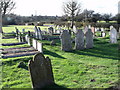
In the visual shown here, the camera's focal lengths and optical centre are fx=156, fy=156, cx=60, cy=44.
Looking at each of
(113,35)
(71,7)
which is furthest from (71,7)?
(113,35)

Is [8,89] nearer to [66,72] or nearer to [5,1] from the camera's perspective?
[66,72]

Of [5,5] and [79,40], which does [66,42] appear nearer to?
[79,40]

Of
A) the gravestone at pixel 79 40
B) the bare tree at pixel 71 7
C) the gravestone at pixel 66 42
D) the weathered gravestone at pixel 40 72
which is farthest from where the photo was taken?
the bare tree at pixel 71 7

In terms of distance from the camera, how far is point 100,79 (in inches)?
269

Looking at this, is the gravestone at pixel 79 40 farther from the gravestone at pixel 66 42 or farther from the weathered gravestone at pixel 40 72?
the weathered gravestone at pixel 40 72

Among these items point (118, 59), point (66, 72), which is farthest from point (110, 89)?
point (118, 59)

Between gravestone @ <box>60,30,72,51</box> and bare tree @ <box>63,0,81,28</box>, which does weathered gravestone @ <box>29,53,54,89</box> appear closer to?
gravestone @ <box>60,30,72,51</box>

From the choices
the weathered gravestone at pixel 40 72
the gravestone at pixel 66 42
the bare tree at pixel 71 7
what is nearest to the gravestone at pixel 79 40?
the gravestone at pixel 66 42

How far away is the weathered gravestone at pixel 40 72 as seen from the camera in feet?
20.1

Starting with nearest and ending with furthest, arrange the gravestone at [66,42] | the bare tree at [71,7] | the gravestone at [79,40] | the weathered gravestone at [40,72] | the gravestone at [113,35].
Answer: the weathered gravestone at [40,72], the gravestone at [66,42], the gravestone at [79,40], the gravestone at [113,35], the bare tree at [71,7]

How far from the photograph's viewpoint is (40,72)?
6.30 meters

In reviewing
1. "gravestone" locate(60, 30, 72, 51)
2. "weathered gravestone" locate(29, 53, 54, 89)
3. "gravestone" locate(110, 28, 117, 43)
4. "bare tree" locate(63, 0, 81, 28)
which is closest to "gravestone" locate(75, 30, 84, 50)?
"gravestone" locate(60, 30, 72, 51)

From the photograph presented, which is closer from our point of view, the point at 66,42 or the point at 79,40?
the point at 66,42

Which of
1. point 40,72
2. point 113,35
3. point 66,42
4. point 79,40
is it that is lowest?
point 40,72
